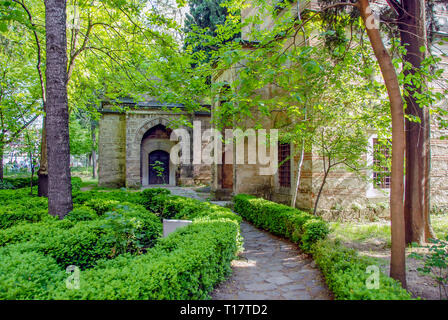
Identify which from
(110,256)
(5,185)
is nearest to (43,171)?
(110,256)

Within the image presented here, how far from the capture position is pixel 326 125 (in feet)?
22.0

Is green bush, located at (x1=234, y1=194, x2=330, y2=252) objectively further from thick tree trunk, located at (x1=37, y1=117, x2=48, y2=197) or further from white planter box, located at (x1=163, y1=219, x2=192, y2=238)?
thick tree trunk, located at (x1=37, y1=117, x2=48, y2=197)

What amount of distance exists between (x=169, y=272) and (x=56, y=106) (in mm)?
4348

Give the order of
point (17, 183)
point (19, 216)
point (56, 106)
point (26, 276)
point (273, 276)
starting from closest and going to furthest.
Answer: point (26, 276)
point (273, 276)
point (56, 106)
point (19, 216)
point (17, 183)

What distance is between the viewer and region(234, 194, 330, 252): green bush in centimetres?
517

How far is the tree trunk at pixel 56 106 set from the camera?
5.23 metres

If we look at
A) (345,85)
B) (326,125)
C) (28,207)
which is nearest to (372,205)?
(326,125)

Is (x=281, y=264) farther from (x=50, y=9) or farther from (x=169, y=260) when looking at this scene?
(x=50, y=9)

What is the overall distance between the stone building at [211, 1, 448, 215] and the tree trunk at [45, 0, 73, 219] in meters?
5.09

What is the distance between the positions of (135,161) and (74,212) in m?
12.5

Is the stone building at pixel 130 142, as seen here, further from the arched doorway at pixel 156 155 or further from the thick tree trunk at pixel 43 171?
the thick tree trunk at pixel 43 171

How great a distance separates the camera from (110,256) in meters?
4.15

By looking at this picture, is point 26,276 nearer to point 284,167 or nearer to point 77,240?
point 77,240
